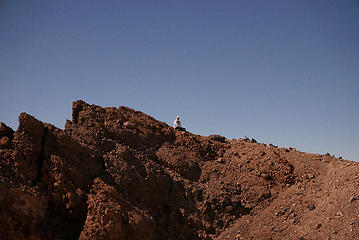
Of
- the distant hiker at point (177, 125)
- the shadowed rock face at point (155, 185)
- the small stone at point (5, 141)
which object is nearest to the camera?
the shadowed rock face at point (155, 185)

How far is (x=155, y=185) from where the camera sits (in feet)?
47.5

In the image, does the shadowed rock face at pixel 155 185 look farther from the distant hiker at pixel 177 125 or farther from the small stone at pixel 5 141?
the distant hiker at pixel 177 125

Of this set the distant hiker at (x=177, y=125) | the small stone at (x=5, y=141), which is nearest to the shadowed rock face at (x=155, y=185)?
the small stone at (x=5, y=141)

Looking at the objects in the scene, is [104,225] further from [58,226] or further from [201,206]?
[201,206]

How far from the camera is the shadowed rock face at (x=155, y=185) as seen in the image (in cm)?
1177

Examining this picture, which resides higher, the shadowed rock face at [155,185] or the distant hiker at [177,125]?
the distant hiker at [177,125]

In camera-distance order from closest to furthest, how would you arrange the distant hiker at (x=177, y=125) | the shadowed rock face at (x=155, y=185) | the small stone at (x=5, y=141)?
the shadowed rock face at (x=155, y=185) < the small stone at (x=5, y=141) < the distant hiker at (x=177, y=125)

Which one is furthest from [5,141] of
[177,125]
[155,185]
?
[177,125]

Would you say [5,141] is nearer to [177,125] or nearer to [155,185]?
[155,185]

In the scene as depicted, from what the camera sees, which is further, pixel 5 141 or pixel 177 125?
pixel 177 125

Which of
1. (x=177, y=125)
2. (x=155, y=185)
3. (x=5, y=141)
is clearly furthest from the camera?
(x=177, y=125)

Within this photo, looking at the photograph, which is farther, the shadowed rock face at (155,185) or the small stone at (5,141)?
the small stone at (5,141)

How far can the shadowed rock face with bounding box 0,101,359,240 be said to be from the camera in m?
11.8

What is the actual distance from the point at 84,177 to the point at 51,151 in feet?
4.53
